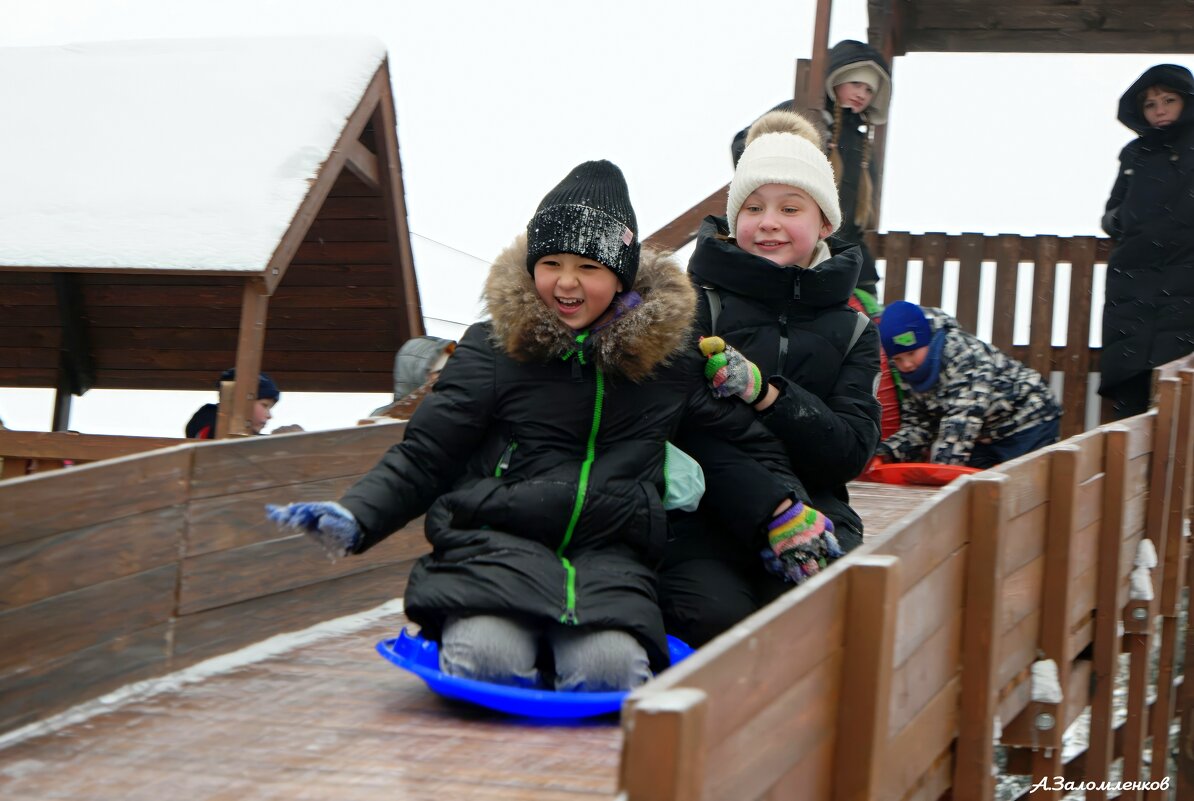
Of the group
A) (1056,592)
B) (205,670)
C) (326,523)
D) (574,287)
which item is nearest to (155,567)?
(205,670)

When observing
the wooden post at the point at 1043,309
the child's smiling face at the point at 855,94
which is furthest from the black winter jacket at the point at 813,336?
the wooden post at the point at 1043,309

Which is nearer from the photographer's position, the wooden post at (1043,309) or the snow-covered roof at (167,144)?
the snow-covered roof at (167,144)

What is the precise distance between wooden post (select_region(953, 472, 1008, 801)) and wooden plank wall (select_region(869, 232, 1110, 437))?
17.8ft

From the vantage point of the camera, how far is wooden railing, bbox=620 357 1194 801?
1849 millimetres

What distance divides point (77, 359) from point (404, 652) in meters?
7.61

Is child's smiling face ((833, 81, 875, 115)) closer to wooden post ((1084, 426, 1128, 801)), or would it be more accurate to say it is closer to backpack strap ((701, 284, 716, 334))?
wooden post ((1084, 426, 1128, 801))

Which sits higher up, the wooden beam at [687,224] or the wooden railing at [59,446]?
the wooden beam at [687,224]

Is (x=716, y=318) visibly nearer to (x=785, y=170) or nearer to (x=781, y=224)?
(x=781, y=224)

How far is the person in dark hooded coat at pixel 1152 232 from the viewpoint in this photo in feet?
22.9

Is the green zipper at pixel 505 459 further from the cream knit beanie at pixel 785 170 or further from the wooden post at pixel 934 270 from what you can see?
the wooden post at pixel 934 270

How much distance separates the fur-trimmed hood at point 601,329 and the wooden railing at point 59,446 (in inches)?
190

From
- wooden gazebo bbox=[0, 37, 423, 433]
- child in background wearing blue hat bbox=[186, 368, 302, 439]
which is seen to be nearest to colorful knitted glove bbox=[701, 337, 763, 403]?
wooden gazebo bbox=[0, 37, 423, 433]

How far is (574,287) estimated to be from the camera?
3260mm

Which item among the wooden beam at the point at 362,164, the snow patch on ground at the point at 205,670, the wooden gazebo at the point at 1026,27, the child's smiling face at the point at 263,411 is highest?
the wooden gazebo at the point at 1026,27
